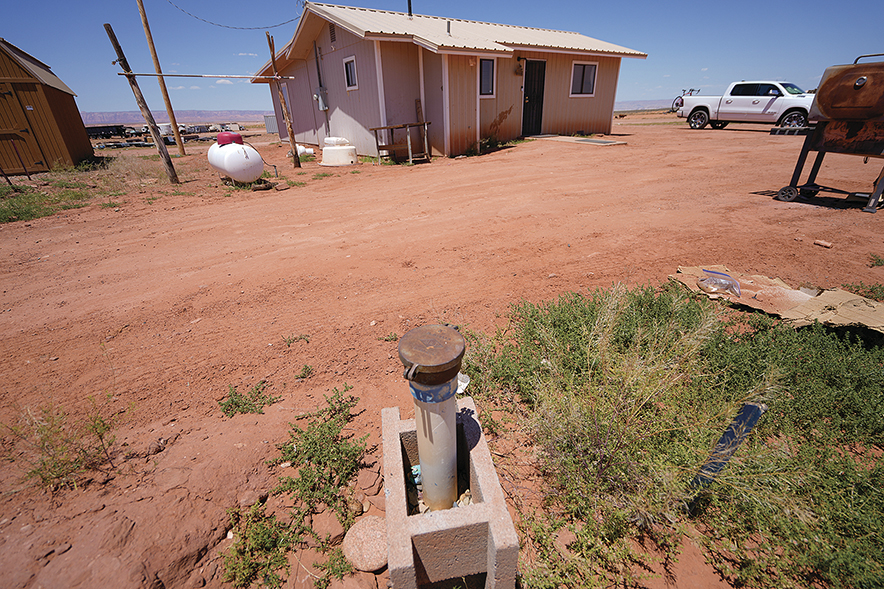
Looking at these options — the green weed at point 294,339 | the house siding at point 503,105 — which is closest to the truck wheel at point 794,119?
the house siding at point 503,105

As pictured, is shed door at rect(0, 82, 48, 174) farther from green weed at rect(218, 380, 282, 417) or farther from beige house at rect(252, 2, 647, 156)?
green weed at rect(218, 380, 282, 417)

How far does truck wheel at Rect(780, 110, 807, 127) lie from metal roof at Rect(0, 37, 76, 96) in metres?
29.2

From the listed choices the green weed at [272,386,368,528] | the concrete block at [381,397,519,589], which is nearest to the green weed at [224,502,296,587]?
the green weed at [272,386,368,528]

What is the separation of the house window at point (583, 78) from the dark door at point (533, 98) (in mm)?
1794

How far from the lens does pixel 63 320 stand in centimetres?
399

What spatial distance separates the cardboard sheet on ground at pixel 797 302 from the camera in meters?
3.37

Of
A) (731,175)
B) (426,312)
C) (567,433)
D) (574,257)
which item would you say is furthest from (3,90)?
(731,175)

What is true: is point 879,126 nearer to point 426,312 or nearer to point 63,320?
point 426,312

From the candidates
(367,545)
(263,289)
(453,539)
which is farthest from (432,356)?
(263,289)

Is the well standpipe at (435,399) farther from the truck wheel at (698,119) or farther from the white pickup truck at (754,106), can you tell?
the truck wheel at (698,119)

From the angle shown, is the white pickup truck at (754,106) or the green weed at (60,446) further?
the white pickup truck at (754,106)

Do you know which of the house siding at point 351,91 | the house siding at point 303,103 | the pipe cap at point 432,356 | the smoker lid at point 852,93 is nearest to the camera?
the pipe cap at point 432,356

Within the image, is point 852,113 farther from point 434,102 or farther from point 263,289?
point 434,102

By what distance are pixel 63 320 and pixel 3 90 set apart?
638 inches
